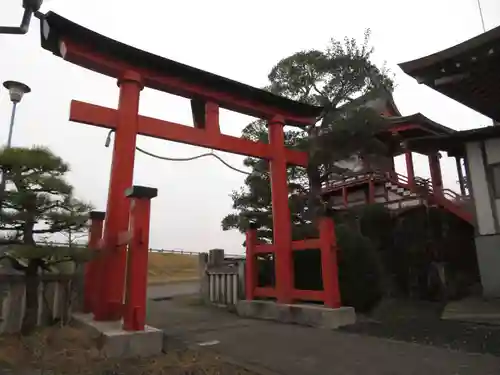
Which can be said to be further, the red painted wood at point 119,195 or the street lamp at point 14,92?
the street lamp at point 14,92

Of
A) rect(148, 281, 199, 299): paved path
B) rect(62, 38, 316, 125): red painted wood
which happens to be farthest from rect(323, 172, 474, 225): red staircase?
rect(148, 281, 199, 299): paved path

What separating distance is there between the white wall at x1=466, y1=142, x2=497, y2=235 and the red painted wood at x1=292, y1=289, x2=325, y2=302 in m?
6.61

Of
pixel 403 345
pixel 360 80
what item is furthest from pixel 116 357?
pixel 360 80

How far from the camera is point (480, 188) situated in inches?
471

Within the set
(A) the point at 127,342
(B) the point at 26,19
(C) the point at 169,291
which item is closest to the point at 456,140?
(A) the point at 127,342

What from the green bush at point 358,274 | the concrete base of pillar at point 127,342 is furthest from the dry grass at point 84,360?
the green bush at point 358,274

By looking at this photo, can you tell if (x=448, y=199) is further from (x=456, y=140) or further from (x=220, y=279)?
(x=220, y=279)

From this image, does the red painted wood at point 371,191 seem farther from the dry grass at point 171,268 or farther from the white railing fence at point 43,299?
the white railing fence at point 43,299

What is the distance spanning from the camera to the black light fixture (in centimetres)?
401

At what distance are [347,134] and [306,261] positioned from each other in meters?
4.61

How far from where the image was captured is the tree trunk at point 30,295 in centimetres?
646

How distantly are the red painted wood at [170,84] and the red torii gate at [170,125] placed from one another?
0.06 feet

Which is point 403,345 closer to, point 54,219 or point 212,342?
point 212,342

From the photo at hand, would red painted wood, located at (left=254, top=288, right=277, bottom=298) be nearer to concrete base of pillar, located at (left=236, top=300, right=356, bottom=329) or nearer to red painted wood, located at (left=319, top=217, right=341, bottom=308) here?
concrete base of pillar, located at (left=236, top=300, right=356, bottom=329)
